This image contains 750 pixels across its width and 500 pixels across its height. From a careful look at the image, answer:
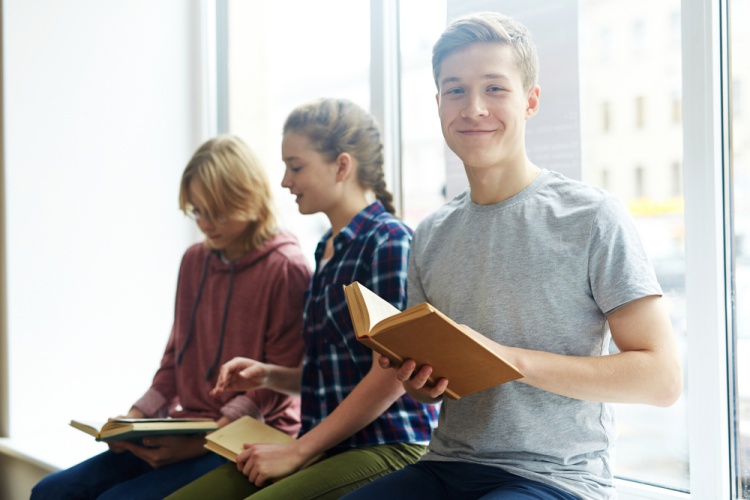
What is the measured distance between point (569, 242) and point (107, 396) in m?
1.99

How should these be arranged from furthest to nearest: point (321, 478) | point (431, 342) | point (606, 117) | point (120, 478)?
point (120, 478) → point (606, 117) → point (321, 478) → point (431, 342)

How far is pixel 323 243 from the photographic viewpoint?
1844 mm

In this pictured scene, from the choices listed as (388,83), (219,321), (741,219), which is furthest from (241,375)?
(741,219)

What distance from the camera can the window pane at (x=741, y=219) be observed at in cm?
145

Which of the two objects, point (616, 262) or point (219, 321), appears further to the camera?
point (219, 321)

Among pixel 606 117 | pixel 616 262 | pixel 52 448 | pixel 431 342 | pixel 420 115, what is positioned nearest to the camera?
pixel 431 342

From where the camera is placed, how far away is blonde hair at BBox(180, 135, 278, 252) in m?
1.97

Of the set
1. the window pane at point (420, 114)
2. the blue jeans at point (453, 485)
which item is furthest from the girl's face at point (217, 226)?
the blue jeans at point (453, 485)

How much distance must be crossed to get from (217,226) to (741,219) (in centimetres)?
129

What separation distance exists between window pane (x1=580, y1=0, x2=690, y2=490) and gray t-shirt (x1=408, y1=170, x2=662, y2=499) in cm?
39

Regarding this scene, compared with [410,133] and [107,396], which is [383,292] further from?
[107,396]

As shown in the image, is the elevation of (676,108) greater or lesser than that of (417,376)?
greater

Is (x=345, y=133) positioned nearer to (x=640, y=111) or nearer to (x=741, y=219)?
(x=640, y=111)

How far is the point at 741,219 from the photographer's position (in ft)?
4.78
